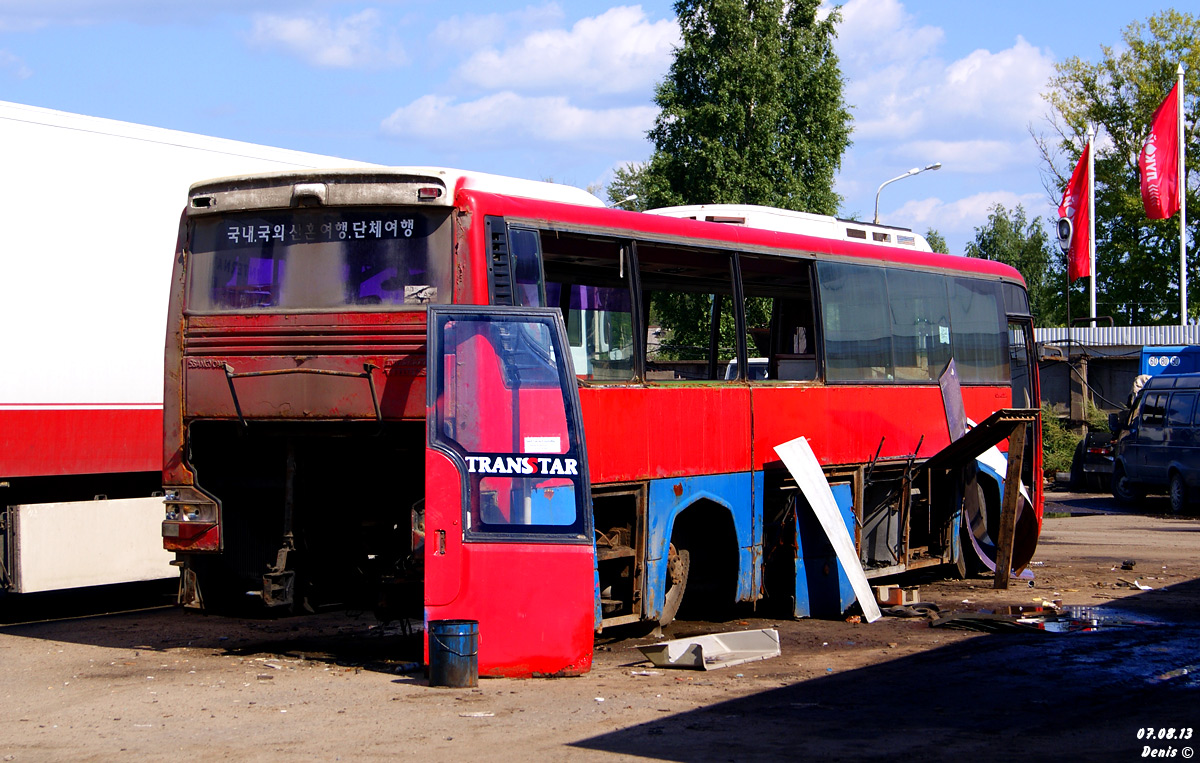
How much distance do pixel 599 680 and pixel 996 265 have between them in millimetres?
9162

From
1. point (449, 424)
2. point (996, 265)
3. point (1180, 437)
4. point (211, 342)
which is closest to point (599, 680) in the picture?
point (449, 424)

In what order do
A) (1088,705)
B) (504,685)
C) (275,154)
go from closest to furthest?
(1088,705)
(504,685)
(275,154)

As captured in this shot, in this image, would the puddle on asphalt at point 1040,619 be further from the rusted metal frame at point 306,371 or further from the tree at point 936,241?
the tree at point 936,241

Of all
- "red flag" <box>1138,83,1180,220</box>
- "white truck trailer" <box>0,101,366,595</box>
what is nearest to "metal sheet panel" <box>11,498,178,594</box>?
"white truck trailer" <box>0,101,366,595</box>

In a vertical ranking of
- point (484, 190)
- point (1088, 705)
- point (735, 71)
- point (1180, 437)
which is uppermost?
point (735, 71)

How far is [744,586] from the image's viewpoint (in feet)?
37.7

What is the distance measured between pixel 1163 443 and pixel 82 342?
64.4ft

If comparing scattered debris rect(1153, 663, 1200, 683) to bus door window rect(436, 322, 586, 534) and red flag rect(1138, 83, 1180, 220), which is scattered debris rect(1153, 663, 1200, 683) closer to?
bus door window rect(436, 322, 586, 534)

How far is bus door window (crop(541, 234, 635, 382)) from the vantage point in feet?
33.3

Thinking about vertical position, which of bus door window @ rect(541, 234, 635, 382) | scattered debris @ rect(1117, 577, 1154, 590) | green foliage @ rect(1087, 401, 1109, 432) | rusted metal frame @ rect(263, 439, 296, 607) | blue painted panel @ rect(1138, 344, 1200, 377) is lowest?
scattered debris @ rect(1117, 577, 1154, 590)

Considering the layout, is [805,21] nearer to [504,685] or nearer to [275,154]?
[275,154]

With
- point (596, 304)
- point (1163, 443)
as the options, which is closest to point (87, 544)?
point (596, 304)

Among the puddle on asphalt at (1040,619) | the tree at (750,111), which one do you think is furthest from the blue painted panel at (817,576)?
the tree at (750,111)

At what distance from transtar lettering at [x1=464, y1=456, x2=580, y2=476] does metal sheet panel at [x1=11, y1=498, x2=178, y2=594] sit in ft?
16.9
